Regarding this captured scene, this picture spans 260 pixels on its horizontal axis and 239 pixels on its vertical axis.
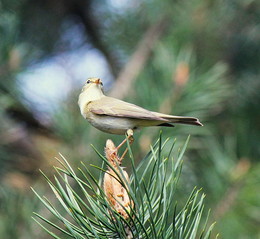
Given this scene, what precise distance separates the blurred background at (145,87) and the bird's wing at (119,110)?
0.48 metres

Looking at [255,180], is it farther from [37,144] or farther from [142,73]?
[37,144]

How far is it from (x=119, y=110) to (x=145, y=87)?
33.3 inches

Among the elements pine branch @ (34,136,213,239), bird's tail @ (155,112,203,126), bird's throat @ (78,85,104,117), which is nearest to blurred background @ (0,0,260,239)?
bird's throat @ (78,85,104,117)

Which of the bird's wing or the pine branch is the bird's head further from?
the pine branch

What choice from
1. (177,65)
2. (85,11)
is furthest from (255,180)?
(85,11)

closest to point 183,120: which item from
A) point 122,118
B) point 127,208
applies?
point 122,118

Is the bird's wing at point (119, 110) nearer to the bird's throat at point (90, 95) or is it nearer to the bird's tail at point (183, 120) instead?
the bird's tail at point (183, 120)

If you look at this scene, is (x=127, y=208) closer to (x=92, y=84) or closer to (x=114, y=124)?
(x=114, y=124)

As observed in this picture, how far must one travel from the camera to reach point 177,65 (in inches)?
111

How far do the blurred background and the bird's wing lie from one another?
0.48m

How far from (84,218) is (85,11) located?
255 centimetres

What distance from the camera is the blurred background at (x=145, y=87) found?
261 centimetres

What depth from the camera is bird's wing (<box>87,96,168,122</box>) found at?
72.7 inches

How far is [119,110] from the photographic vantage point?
6.48ft
